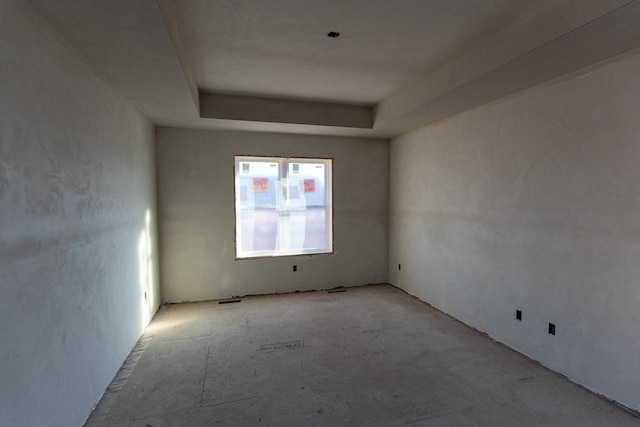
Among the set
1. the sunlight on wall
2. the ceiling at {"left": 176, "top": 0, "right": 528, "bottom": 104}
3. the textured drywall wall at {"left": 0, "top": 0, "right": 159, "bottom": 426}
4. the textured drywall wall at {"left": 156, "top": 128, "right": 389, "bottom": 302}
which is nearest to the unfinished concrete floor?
the sunlight on wall

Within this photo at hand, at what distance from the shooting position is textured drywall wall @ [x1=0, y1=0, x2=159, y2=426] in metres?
1.34

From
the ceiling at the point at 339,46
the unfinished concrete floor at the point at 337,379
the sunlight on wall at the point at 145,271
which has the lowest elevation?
the unfinished concrete floor at the point at 337,379

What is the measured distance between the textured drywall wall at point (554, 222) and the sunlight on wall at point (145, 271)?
135 inches

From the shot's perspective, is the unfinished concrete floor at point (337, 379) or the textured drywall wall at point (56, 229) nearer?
the textured drywall wall at point (56, 229)

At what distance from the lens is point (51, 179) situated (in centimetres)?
165

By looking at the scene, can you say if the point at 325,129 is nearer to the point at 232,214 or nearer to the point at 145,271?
the point at 232,214

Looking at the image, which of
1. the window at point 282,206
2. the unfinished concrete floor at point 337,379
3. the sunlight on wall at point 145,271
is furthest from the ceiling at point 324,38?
the unfinished concrete floor at point 337,379

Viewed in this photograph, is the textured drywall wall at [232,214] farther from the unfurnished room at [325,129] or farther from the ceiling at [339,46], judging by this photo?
Answer: the ceiling at [339,46]

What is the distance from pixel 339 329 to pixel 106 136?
2.75m

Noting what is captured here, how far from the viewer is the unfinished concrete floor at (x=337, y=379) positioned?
1.99m

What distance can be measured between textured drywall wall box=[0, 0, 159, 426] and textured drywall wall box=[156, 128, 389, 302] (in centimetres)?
141

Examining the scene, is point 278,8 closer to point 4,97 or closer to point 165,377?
point 4,97

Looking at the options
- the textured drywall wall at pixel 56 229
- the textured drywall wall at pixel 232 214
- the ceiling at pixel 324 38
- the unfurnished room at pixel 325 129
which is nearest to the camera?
Result: the textured drywall wall at pixel 56 229

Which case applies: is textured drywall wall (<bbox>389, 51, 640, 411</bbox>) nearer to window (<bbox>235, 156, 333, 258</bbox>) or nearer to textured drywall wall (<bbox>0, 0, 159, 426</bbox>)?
window (<bbox>235, 156, 333, 258</bbox>)
